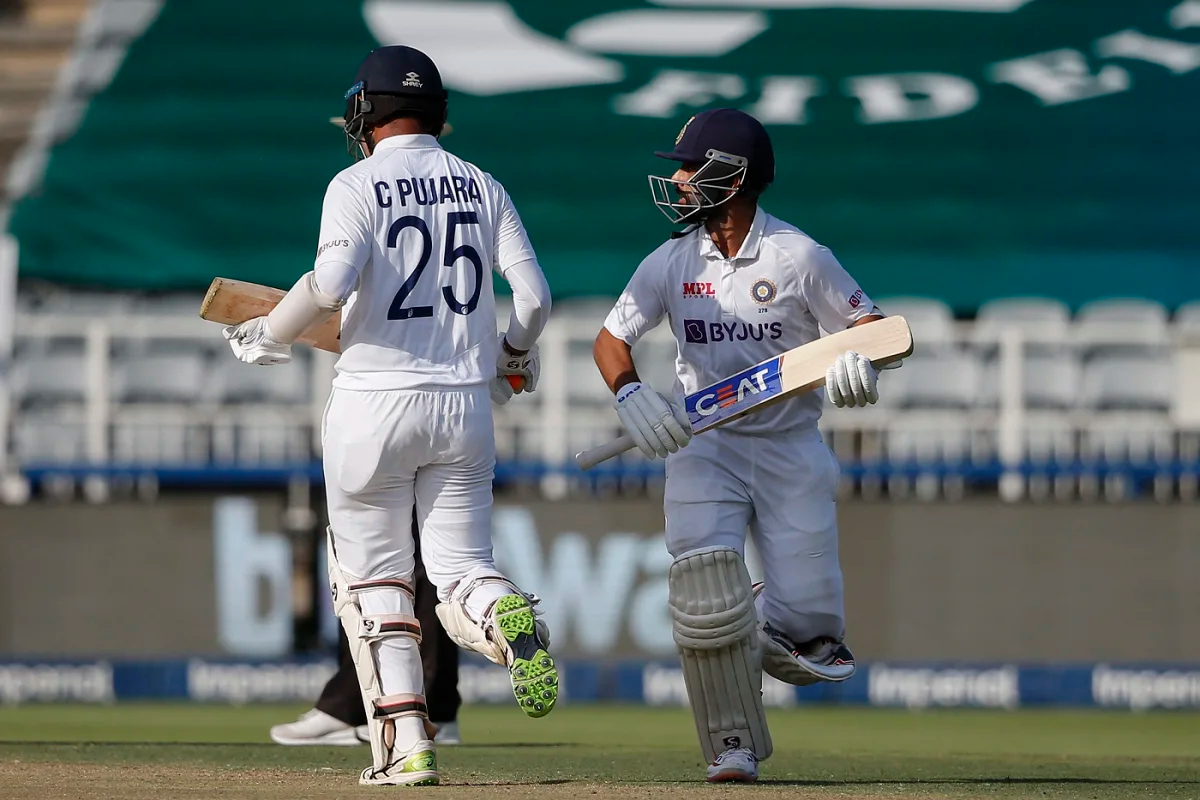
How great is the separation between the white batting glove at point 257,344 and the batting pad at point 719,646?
3.50 feet

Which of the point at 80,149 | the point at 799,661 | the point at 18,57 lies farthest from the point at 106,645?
the point at 799,661

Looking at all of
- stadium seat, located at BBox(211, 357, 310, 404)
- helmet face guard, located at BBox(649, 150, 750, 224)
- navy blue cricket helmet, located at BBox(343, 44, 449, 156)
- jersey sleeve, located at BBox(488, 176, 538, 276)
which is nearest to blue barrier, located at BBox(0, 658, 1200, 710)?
stadium seat, located at BBox(211, 357, 310, 404)

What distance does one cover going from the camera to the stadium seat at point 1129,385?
10344 mm

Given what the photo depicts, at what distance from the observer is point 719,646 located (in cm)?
466

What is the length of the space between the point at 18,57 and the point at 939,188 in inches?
229

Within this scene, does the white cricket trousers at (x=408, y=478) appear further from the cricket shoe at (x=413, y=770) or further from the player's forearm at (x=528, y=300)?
the cricket shoe at (x=413, y=770)

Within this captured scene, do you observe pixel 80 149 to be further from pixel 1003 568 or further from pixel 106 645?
pixel 1003 568

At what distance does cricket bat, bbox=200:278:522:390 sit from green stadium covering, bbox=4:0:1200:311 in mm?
6495

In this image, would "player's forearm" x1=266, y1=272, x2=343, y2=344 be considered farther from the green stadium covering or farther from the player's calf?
the green stadium covering

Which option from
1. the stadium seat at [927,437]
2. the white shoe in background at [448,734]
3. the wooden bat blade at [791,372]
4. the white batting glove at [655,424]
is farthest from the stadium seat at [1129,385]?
the white batting glove at [655,424]

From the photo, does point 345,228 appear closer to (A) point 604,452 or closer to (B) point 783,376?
(A) point 604,452

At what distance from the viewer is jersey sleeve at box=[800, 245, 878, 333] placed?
487cm

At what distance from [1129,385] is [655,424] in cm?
641

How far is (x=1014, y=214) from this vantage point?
38.3 feet
